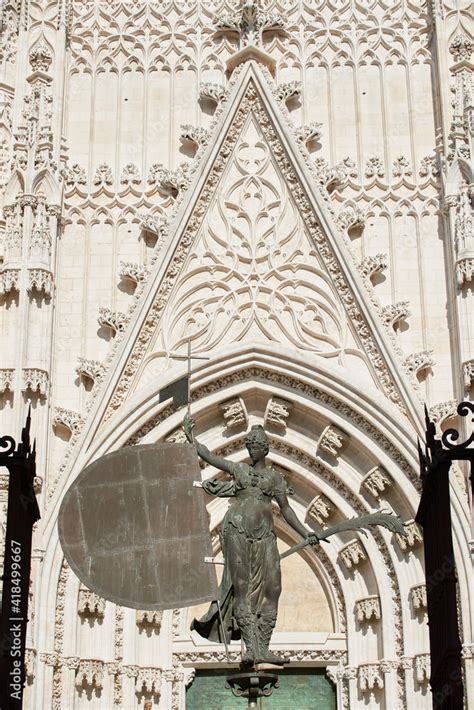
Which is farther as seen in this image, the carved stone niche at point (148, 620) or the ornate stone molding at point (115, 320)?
the ornate stone molding at point (115, 320)

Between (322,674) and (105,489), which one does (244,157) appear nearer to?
(322,674)

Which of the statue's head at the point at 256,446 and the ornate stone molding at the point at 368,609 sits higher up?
the statue's head at the point at 256,446

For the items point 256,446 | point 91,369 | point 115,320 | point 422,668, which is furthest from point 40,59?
point 422,668

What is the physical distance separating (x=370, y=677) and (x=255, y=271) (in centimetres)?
511

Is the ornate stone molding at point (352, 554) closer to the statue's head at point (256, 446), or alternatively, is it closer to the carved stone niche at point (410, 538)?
the carved stone niche at point (410, 538)

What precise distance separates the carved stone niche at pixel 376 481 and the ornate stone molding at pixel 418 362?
4.01 ft

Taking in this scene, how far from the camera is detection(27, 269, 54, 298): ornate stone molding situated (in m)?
15.6

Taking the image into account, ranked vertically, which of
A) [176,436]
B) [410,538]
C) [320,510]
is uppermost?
[176,436]

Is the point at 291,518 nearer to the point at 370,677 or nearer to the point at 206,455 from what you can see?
the point at 206,455

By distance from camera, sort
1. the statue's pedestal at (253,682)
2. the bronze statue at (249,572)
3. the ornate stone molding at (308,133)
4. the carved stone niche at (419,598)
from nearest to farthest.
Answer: the statue's pedestal at (253,682) → the bronze statue at (249,572) → the carved stone niche at (419,598) → the ornate stone molding at (308,133)

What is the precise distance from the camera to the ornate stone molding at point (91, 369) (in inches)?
616

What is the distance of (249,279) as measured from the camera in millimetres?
16297

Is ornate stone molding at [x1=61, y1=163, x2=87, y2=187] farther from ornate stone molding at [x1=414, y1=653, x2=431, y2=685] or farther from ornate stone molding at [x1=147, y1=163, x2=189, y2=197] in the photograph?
ornate stone molding at [x1=414, y1=653, x2=431, y2=685]

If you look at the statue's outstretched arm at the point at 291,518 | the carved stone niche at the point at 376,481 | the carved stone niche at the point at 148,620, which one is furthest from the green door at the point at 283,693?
the statue's outstretched arm at the point at 291,518
